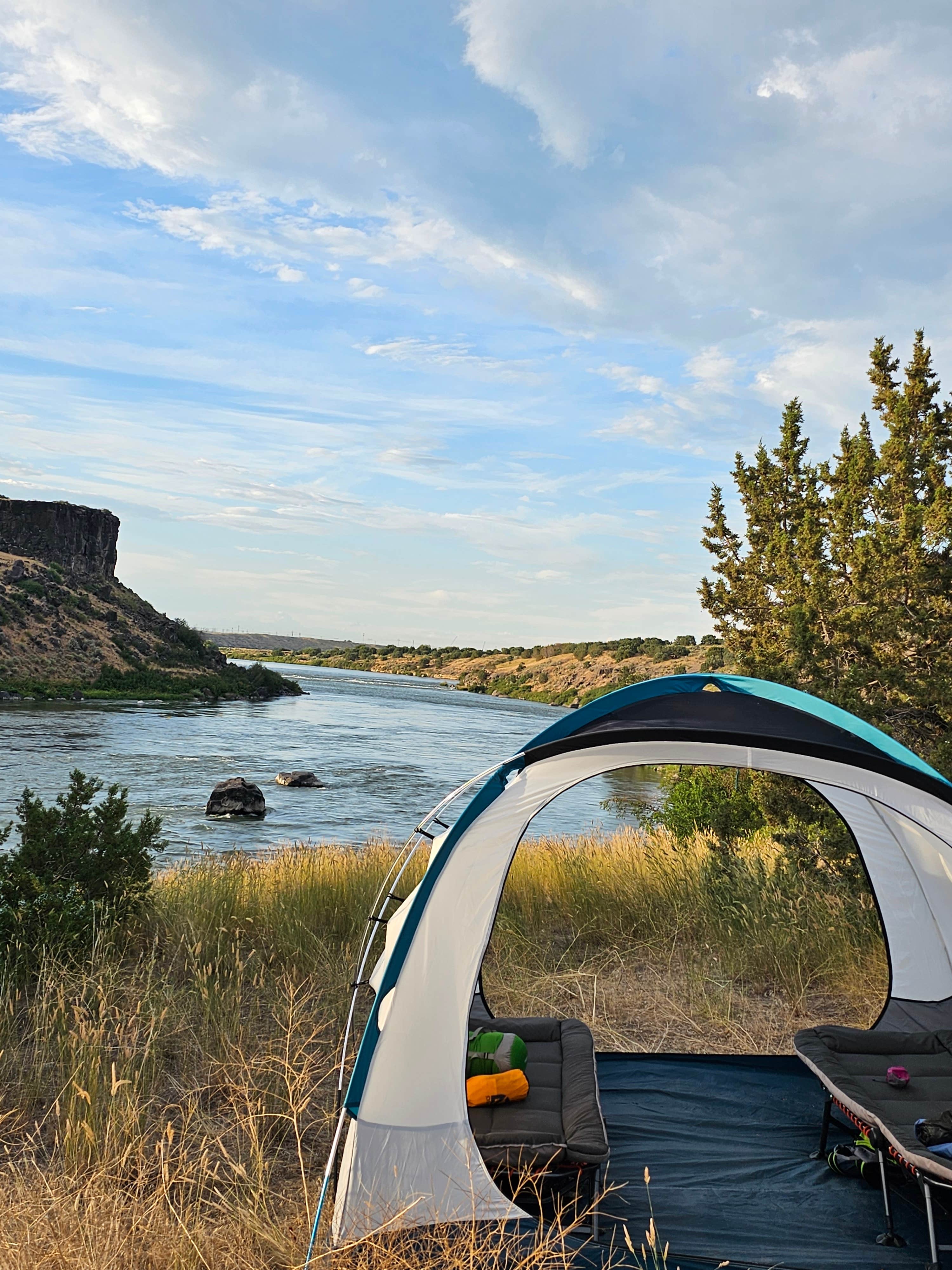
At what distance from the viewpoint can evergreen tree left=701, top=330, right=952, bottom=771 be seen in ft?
20.7

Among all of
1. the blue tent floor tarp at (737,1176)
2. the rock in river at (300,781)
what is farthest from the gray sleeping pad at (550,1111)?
the rock in river at (300,781)

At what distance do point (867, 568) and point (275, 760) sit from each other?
2134cm

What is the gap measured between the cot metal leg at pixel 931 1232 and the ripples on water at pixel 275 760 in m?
7.44

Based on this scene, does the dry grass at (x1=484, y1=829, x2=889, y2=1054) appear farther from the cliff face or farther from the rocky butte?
the cliff face

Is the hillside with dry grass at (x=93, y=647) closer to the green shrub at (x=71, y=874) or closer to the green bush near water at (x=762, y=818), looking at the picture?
the green bush near water at (x=762, y=818)

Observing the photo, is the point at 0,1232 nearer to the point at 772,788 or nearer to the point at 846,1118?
the point at 846,1118

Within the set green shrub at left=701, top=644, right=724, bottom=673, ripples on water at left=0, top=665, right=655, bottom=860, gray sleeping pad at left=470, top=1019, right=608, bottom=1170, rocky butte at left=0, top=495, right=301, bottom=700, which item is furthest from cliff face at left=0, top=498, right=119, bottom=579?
gray sleeping pad at left=470, top=1019, right=608, bottom=1170

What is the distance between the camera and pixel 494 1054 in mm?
3711

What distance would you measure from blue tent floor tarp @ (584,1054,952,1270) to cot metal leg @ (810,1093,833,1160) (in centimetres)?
4

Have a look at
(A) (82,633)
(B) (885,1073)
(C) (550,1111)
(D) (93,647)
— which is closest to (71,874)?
(C) (550,1111)

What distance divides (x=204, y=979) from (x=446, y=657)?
99.9 m

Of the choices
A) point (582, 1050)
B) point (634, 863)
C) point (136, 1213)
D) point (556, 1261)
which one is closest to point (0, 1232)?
point (136, 1213)

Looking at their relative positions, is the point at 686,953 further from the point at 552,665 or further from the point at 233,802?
the point at 552,665

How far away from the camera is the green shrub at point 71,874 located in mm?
4859
